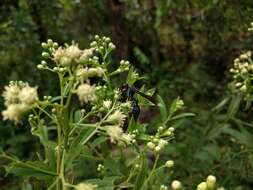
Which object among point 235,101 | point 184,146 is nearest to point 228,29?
point 235,101

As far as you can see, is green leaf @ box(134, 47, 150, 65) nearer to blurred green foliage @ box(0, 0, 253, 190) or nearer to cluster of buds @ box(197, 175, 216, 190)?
blurred green foliage @ box(0, 0, 253, 190)

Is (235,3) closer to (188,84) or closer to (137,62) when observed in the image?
(188,84)

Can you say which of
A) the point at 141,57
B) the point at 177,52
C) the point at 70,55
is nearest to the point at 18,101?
the point at 70,55

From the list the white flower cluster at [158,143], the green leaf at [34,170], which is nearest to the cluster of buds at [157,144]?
the white flower cluster at [158,143]

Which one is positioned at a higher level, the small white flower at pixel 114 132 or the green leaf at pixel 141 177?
the small white flower at pixel 114 132

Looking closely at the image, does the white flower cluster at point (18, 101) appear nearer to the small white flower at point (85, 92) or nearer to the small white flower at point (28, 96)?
the small white flower at point (28, 96)

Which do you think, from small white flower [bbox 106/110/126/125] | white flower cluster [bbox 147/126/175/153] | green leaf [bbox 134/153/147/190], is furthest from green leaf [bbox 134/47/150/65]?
small white flower [bbox 106/110/126/125]
